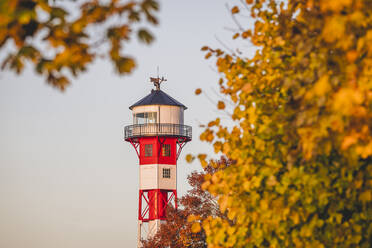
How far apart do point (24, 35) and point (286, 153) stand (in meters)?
3.25

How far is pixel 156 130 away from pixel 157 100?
2482 millimetres

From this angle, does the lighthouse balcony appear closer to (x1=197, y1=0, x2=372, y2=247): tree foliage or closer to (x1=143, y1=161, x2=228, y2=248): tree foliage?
(x1=143, y1=161, x2=228, y2=248): tree foliage

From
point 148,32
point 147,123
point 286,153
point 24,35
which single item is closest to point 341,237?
point 286,153

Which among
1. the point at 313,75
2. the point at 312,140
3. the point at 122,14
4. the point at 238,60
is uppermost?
the point at 238,60

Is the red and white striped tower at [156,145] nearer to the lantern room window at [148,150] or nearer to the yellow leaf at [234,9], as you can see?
the lantern room window at [148,150]

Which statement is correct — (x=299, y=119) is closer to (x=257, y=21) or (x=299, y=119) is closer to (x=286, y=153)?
(x=286, y=153)

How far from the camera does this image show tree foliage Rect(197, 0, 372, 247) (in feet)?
16.9

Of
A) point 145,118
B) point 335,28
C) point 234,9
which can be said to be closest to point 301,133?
point 335,28

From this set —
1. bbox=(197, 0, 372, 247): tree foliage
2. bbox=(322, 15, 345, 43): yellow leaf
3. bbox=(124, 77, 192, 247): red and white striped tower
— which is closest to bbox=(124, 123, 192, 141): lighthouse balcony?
bbox=(124, 77, 192, 247): red and white striped tower

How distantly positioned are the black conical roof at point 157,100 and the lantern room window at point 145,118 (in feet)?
2.50

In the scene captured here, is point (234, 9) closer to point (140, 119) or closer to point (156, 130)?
point (156, 130)

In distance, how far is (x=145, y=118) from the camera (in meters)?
42.8

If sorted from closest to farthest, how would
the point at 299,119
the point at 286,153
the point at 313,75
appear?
the point at 299,119, the point at 313,75, the point at 286,153

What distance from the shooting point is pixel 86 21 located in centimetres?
505
